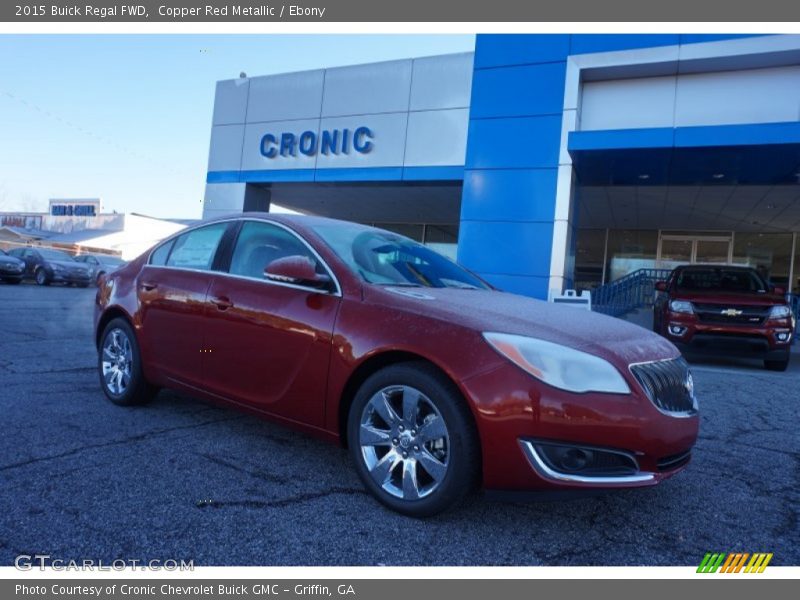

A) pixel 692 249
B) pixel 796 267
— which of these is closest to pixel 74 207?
pixel 692 249

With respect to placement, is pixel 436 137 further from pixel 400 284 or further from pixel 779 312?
pixel 400 284

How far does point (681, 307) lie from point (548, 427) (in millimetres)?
6784

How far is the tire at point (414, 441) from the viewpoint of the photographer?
238 centimetres

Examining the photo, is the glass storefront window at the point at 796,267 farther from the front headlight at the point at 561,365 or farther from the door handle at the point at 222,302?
the door handle at the point at 222,302

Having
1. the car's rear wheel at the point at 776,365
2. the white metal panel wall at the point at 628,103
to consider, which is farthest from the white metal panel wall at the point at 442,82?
the car's rear wheel at the point at 776,365

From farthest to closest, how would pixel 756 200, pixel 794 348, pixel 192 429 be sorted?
pixel 756 200 → pixel 794 348 → pixel 192 429

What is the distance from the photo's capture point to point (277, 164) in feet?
49.1

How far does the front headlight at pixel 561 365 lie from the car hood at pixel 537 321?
0.04 meters

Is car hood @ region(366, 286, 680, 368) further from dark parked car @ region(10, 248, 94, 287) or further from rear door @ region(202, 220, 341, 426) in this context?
dark parked car @ region(10, 248, 94, 287)

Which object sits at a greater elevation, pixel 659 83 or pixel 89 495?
pixel 659 83

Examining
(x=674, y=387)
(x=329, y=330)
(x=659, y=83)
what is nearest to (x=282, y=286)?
(x=329, y=330)
